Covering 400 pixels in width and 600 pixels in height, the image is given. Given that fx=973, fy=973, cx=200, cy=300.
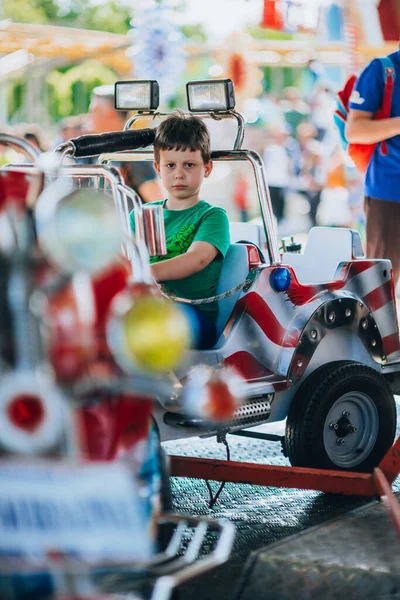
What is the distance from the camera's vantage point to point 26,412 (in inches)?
64.6

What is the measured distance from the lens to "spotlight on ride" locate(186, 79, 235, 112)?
11.9ft

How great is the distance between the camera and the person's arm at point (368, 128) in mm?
4410

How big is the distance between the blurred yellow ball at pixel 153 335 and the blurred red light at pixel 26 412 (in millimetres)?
181

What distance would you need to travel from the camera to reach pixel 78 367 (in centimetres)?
164

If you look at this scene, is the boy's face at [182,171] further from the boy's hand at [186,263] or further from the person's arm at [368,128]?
the person's arm at [368,128]

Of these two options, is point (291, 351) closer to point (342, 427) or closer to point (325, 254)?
point (342, 427)

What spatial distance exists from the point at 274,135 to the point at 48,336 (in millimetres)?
10259

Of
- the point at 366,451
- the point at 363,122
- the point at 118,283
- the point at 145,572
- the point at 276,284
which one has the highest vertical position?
the point at 363,122

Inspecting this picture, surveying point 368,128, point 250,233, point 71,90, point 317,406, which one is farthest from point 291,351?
point 71,90

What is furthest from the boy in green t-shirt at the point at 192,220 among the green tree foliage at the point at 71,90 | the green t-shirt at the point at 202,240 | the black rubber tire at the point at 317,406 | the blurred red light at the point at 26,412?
the green tree foliage at the point at 71,90

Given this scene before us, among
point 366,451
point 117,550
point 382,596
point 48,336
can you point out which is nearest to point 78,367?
point 48,336

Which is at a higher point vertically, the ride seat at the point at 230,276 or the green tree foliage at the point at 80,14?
the green tree foliage at the point at 80,14

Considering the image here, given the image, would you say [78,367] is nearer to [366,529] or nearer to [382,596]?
[382,596]

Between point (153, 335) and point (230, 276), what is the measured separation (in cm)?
185
